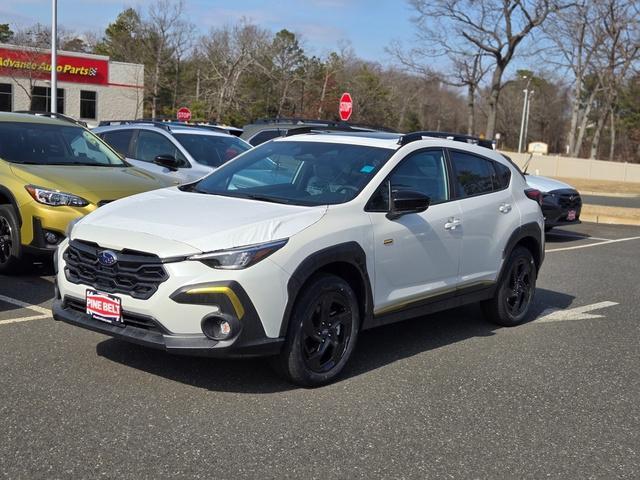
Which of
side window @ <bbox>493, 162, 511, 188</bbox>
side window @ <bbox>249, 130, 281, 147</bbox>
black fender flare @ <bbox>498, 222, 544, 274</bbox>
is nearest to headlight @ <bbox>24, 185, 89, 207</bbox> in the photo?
side window @ <bbox>493, 162, 511, 188</bbox>

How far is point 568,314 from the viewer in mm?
7699

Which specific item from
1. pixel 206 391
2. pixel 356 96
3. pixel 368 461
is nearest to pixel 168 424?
pixel 206 391

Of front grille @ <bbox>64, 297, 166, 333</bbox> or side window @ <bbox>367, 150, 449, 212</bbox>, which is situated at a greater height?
side window @ <bbox>367, 150, 449, 212</bbox>

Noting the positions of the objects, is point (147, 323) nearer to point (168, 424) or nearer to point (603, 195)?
point (168, 424)

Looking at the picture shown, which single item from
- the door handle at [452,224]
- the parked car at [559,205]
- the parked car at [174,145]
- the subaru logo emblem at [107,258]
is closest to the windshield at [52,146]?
the parked car at [174,145]

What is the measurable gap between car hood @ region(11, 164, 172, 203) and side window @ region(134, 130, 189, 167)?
244 cm

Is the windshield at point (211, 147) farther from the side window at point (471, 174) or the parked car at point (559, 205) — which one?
the parked car at point (559, 205)

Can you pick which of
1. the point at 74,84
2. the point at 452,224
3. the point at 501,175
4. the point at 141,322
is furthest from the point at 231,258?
the point at 74,84

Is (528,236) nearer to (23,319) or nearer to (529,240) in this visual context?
(529,240)

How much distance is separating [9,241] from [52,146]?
1.49 metres

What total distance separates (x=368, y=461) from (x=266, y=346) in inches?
39.2

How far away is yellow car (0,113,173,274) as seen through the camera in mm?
7449

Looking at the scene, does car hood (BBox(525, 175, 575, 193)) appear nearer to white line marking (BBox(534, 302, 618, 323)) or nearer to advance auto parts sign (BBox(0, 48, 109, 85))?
white line marking (BBox(534, 302, 618, 323))

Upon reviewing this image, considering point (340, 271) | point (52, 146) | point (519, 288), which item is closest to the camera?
point (340, 271)
